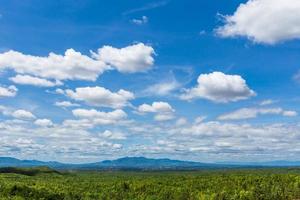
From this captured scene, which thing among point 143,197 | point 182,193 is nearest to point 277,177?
point 182,193

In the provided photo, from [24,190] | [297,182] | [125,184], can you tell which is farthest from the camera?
[125,184]

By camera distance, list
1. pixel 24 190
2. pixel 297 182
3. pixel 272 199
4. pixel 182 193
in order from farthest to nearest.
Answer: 1. pixel 24 190
2. pixel 182 193
3. pixel 297 182
4. pixel 272 199

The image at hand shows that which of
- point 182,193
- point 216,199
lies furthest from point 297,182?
point 182,193

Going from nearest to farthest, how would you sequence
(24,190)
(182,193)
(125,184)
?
A: (182,193) < (24,190) < (125,184)

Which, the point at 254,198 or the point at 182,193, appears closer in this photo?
the point at 254,198

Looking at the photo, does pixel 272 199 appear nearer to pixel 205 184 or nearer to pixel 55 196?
pixel 205 184

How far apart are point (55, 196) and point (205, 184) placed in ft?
96.1

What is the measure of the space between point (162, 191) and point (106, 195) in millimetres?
11193

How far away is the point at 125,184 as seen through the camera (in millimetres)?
105938

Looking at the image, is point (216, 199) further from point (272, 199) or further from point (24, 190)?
point (24, 190)

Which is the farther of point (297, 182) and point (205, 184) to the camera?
point (205, 184)

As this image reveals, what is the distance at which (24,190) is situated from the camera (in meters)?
90.0

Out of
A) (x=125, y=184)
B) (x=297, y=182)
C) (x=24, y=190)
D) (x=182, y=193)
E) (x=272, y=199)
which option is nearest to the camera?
(x=272, y=199)

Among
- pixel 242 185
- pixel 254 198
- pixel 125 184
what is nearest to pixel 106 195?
pixel 125 184
